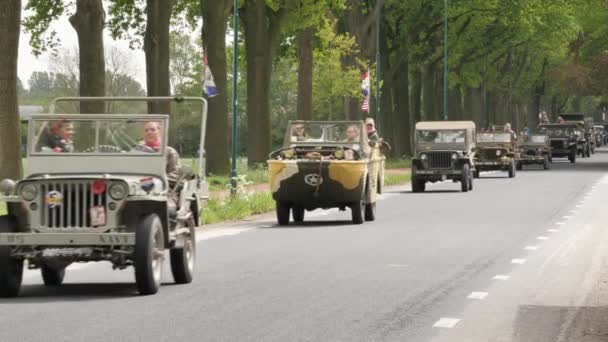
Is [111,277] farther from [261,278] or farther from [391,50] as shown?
[391,50]

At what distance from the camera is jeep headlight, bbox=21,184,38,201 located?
13.4m

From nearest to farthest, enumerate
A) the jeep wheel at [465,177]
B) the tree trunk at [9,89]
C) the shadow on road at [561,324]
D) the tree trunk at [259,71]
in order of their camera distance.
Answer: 1. the shadow on road at [561,324]
2. the tree trunk at [9,89]
3. the jeep wheel at [465,177]
4. the tree trunk at [259,71]

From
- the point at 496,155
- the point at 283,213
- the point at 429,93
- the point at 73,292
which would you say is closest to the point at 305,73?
the point at 496,155

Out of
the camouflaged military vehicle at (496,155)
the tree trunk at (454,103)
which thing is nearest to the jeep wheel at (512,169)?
the camouflaged military vehicle at (496,155)

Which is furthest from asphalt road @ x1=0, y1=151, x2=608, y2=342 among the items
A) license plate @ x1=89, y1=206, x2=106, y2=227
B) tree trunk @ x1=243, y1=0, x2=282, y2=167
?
tree trunk @ x1=243, y1=0, x2=282, y2=167

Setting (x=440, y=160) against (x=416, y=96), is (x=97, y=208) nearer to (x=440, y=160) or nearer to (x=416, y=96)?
(x=440, y=160)

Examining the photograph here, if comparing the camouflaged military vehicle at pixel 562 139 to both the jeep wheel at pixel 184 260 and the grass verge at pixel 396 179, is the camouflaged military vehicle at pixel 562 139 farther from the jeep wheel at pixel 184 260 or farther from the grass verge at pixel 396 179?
the jeep wheel at pixel 184 260

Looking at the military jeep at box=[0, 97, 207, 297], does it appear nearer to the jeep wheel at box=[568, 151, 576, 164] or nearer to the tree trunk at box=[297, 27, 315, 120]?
the tree trunk at box=[297, 27, 315, 120]

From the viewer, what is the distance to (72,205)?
13461 mm

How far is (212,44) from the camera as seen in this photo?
42.5m

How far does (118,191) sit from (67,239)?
635 mm

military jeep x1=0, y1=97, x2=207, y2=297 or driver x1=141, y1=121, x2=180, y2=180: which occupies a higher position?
driver x1=141, y1=121, x2=180, y2=180

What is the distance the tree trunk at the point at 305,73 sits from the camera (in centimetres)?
5306

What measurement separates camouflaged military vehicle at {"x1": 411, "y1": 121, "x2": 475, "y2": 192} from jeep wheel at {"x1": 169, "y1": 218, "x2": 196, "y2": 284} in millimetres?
24510
